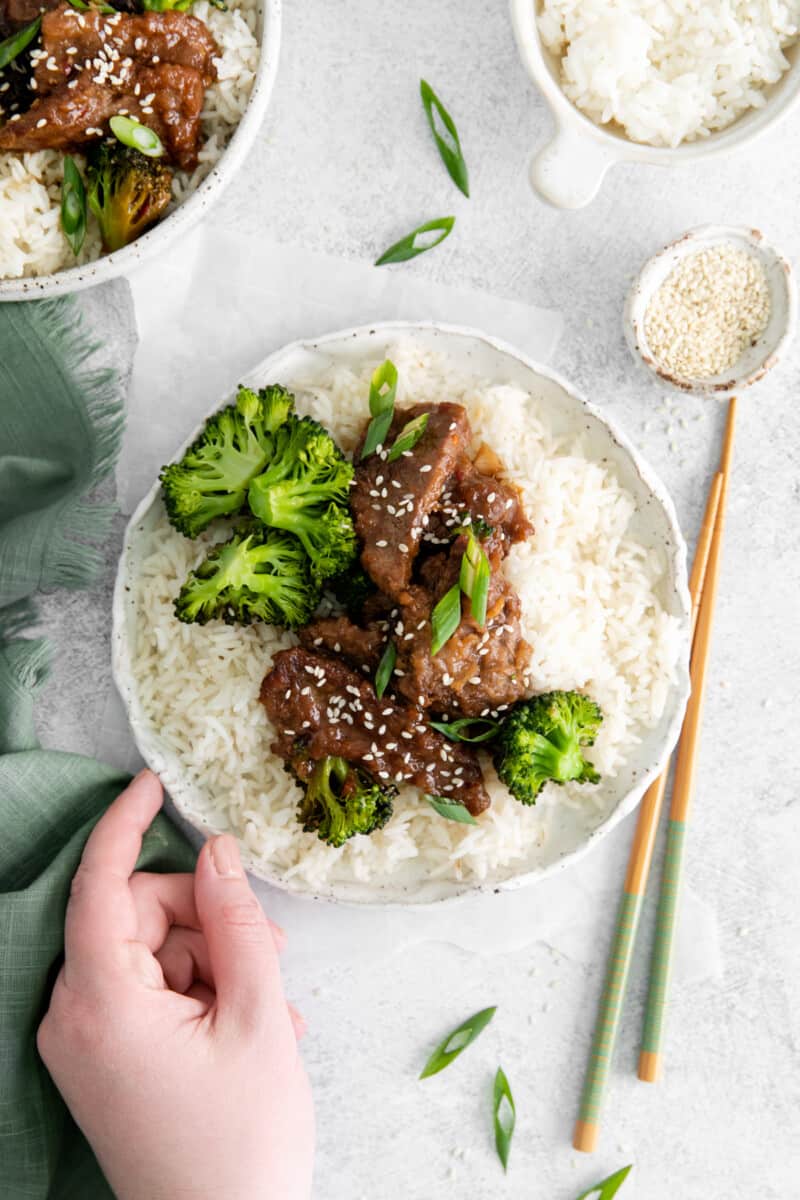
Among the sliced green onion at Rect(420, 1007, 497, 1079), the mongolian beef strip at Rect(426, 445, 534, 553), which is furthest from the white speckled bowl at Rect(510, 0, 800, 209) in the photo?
the sliced green onion at Rect(420, 1007, 497, 1079)

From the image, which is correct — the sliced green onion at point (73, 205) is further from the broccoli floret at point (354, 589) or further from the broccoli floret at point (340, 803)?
the broccoli floret at point (340, 803)

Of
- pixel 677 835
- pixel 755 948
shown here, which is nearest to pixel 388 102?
pixel 677 835

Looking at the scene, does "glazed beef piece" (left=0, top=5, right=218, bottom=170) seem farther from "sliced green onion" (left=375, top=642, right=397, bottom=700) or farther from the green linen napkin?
"sliced green onion" (left=375, top=642, right=397, bottom=700)

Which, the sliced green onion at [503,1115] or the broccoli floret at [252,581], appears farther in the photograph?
the sliced green onion at [503,1115]

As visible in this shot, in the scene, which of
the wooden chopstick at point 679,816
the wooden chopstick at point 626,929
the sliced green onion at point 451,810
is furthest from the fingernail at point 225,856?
the wooden chopstick at point 679,816

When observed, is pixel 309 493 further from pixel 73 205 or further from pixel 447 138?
pixel 447 138
